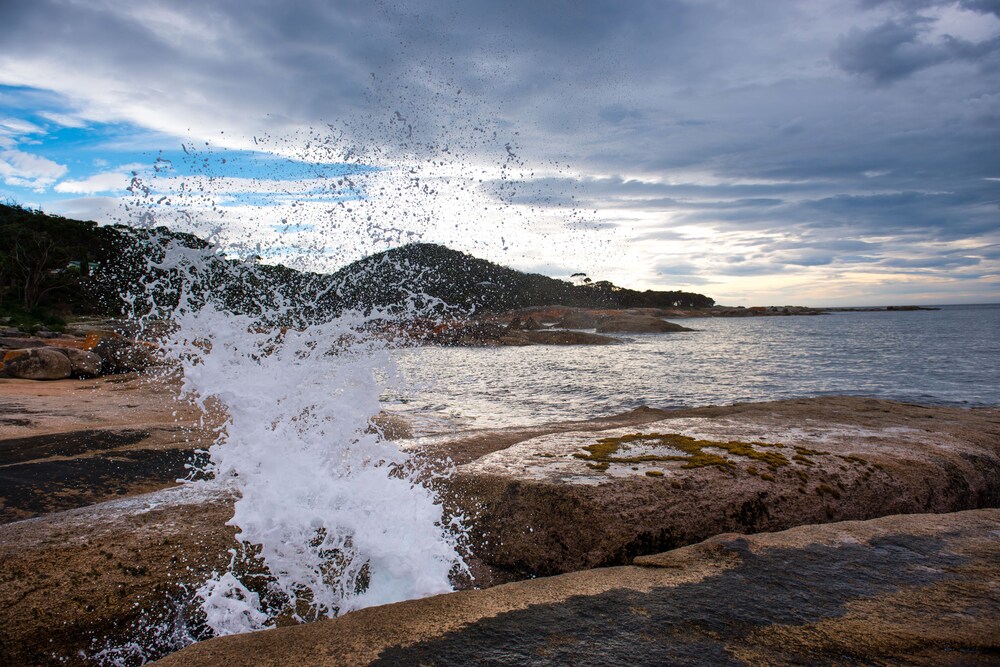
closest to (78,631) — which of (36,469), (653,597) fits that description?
(36,469)

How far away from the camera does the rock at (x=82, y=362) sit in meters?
13.0

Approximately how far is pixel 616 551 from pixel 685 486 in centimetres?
79

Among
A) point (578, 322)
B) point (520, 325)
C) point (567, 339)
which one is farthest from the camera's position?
point (578, 322)

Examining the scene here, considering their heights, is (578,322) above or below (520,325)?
above

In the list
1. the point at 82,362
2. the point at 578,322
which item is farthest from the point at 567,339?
the point at 82,362

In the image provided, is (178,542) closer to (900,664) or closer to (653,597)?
(653,597)

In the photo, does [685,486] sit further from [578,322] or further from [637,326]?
[578,322]

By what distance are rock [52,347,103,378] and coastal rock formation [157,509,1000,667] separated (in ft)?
45.6

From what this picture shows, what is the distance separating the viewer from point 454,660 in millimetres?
2139

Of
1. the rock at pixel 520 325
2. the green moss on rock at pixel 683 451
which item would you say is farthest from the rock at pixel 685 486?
the rock at pixel 520 325

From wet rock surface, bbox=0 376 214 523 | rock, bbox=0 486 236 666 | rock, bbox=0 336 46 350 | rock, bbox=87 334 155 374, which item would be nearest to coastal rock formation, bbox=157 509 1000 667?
rock, bbox=0 486 236 666

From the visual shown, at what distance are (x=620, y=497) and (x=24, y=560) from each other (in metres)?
3.72

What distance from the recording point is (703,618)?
8.00 feet

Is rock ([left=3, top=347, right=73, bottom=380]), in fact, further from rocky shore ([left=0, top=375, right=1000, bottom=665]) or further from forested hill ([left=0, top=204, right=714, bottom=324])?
rocky shore ([left=0, top=375, right=1000, bottom=665])
